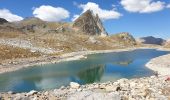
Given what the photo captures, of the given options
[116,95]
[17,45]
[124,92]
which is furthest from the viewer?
[17,45]

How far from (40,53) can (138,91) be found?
111 metres

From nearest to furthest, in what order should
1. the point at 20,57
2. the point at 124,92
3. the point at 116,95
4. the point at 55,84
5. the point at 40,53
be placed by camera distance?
the point at 116,95
the point at 124,92
the point at 55,84
the point at 20,57
the point at 40,53

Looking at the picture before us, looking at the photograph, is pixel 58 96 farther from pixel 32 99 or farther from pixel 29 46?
pixel 29 46

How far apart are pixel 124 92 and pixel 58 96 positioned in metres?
8.89

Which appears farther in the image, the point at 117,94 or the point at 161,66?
the point at 161,66

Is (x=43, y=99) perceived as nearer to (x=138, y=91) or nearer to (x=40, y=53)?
(x=138, y=91)

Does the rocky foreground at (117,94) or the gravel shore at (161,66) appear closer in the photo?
the rocky foreground at (117,94)

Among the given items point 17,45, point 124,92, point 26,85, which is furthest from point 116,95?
point 17,45

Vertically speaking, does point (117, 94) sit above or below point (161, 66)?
above

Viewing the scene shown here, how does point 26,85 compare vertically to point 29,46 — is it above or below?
below

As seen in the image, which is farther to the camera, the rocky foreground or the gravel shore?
the gravel shore

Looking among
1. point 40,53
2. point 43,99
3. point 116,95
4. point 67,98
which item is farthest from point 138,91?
point 40,53

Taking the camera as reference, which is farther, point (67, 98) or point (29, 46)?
point (29, 46)

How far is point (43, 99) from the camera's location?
38625mm
